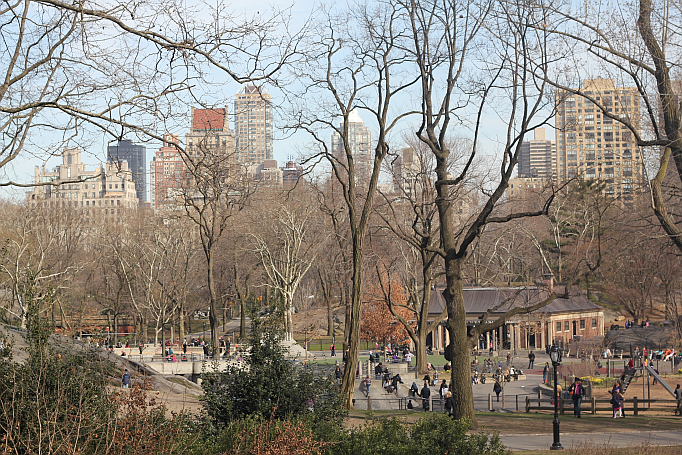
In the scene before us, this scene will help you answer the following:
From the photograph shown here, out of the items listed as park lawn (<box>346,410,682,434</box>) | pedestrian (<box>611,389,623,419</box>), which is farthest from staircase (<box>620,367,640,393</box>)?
park lawn (<box>346,410,682,434</box>)

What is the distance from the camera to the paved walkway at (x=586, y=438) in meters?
16.3

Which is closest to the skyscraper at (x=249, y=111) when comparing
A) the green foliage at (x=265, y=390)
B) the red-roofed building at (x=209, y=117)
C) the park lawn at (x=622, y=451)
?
the red-roofed building at (x=209, y=117)

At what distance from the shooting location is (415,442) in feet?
32.1

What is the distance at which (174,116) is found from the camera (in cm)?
978

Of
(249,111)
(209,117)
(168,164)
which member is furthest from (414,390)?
(209,117)

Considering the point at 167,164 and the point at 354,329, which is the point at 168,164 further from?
the point at 354,329

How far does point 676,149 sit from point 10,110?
14603mm

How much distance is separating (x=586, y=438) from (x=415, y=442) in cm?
871

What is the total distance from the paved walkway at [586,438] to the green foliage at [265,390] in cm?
673

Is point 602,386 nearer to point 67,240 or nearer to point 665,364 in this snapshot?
point 665,364

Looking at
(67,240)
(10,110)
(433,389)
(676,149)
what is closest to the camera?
(10,110)

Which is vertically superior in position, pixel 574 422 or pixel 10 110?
pixel 10 110

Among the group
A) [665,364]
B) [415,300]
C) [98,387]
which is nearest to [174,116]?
[98,387]

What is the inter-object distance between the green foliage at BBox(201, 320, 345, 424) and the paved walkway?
6.73 metres
